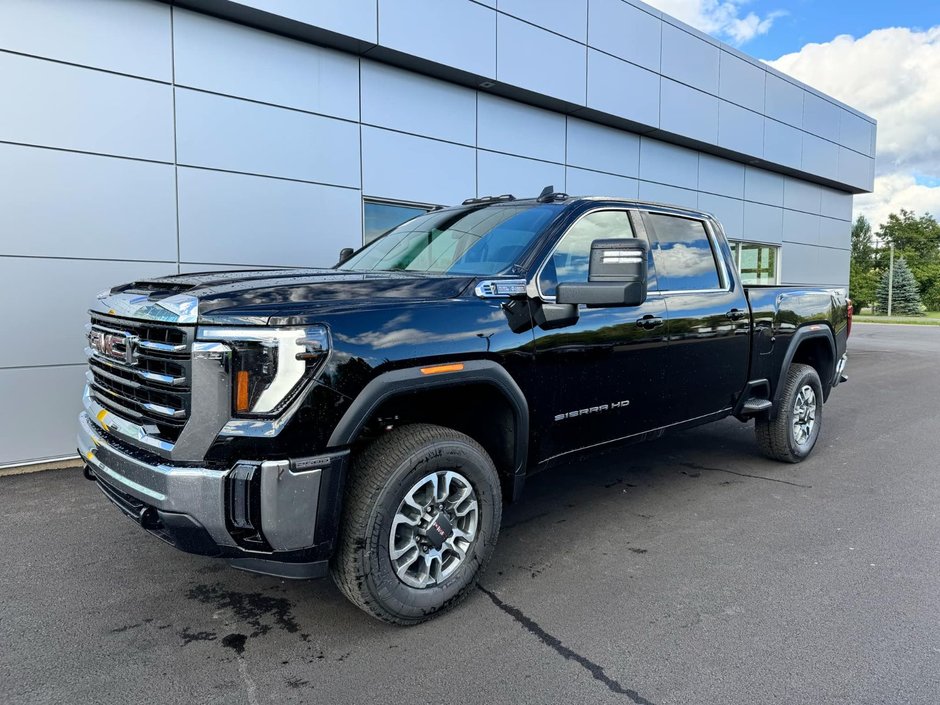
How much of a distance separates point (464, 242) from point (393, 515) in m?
1.77

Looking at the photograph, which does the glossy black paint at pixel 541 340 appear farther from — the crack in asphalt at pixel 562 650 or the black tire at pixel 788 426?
the crack in asphalt at pixel 562 650

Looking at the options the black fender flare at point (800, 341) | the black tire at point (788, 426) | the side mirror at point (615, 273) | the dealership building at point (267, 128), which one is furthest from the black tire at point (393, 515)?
the dealership building at point (267, 128)

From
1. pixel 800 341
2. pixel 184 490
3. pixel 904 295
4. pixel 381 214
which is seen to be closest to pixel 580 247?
pixel 184 490

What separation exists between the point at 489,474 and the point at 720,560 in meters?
1.58

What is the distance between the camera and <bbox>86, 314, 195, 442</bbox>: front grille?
2.51 metres

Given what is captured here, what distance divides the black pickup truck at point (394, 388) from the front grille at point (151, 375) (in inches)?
0.4

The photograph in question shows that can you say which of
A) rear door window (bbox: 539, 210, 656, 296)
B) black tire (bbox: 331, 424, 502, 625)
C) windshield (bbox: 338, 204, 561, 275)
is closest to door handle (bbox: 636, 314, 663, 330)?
rear door window (bbox: 539, 210, 656, 296)

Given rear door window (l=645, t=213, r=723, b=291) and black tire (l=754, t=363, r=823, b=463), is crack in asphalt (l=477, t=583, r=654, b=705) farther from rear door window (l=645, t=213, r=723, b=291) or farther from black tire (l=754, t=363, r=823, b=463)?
black tire (l=754, t=363, r=823, b=463)

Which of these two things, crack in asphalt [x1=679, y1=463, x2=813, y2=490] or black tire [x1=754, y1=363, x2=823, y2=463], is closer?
crack in asphalt [x1=679, y1=463, x2=813, y2=490]

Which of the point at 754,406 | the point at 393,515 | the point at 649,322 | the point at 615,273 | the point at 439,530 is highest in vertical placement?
the point at 615,273

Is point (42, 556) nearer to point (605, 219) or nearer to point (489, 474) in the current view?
point (489, 474)

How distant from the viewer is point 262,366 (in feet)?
8.02

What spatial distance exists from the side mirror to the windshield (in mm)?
513

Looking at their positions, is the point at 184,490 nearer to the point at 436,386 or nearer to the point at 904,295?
the point at 436,386
